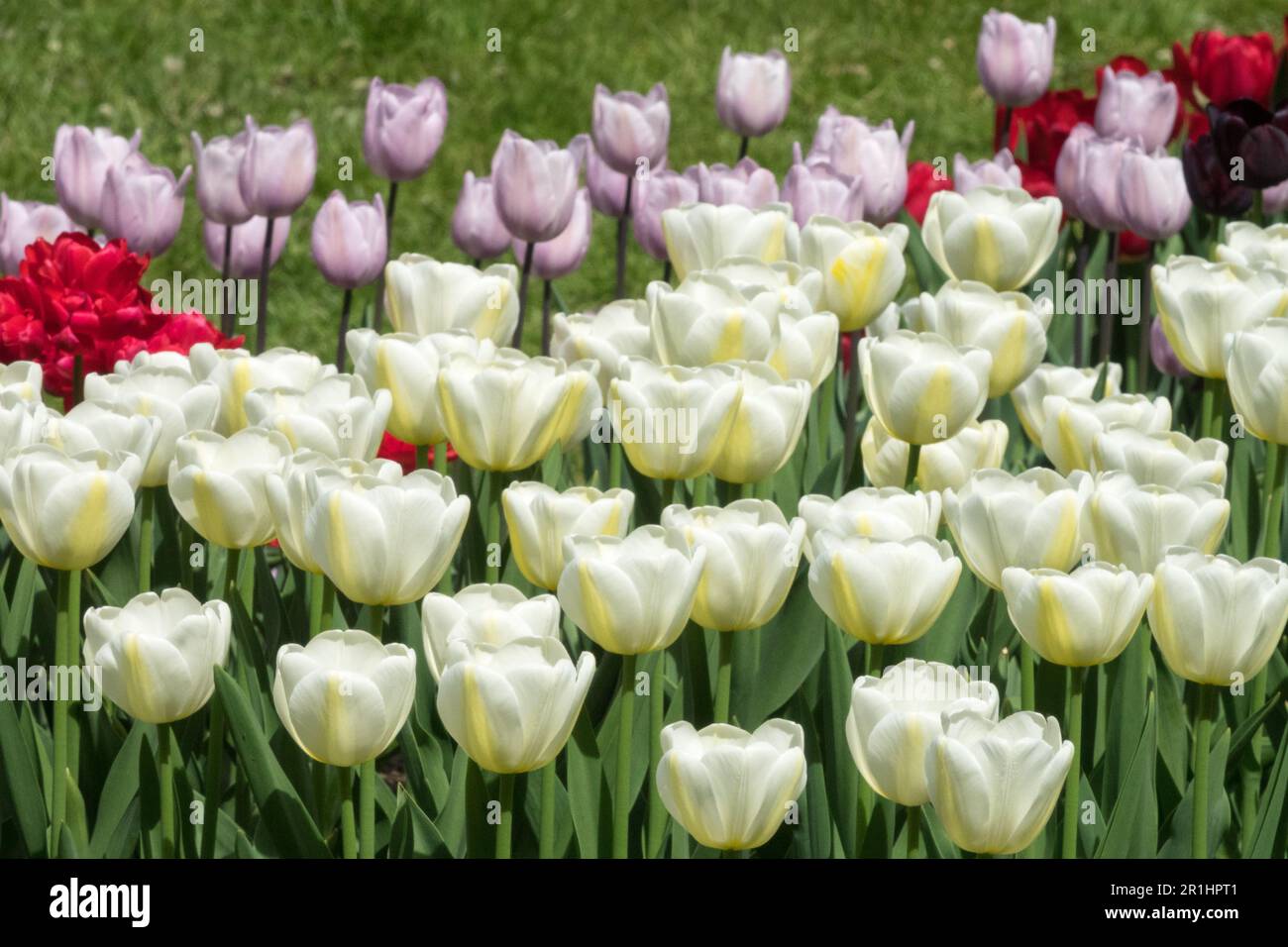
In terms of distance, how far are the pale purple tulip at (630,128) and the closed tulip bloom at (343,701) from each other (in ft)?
6.07

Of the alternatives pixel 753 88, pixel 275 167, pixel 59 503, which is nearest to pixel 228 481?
pixel 59 503

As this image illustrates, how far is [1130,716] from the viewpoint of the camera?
2.11m

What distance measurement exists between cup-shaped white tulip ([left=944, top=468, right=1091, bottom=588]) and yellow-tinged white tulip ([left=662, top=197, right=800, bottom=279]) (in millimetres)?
926

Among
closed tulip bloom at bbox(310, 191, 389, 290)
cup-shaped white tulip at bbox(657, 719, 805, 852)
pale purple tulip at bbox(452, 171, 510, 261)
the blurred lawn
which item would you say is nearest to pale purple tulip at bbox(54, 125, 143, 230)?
closed tulip bloom at bbox(310, 191, 389, 290)

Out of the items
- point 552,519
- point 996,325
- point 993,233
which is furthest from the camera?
point 993,233

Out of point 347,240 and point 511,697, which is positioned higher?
point 347,240

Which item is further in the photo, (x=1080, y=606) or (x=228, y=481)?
(x=228, y=481)

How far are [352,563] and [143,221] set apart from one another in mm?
1778

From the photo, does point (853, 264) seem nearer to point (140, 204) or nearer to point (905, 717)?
point (905, 717)

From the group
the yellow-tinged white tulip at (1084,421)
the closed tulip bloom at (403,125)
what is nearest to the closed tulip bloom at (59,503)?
the yellow-tinged white tulip at (1084,421)

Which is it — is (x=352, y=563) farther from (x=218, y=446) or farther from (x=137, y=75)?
(x=137, y=75)

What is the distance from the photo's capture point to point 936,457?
8.13 feet

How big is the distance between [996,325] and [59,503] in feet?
4.21
